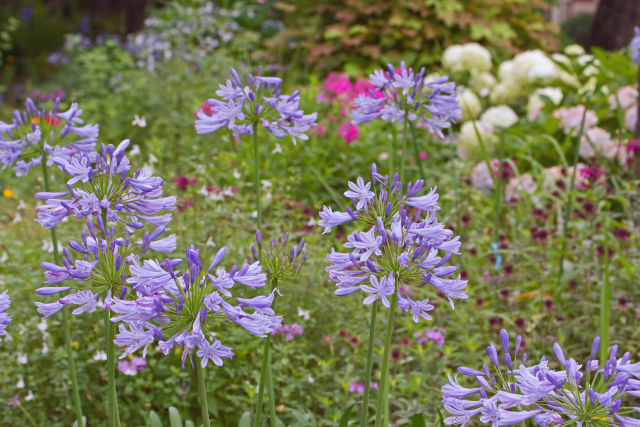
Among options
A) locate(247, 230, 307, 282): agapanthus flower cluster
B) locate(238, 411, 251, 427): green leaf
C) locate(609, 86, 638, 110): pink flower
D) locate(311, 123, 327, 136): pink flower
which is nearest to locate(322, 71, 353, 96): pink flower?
locate(311, 123, 327, 136): pink flower

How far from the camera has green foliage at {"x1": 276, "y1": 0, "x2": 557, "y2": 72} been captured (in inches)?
319

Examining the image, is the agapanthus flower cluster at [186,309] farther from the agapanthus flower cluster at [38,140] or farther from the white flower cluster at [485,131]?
the white flower cluster at [485,131]

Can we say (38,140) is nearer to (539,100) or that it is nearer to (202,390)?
(202,390)

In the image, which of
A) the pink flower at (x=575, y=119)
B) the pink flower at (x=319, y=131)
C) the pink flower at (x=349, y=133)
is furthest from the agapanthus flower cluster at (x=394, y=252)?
the pink flower at (x=319, y=131)

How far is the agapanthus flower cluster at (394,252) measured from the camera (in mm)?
1409

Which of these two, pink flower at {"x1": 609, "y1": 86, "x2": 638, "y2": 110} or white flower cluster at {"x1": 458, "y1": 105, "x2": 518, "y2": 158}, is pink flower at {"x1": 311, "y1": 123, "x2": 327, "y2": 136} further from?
pink flower at {"x1": 609, "y1": 86, "x2": 638, "y2": 110}

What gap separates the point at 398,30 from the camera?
817 centimetres

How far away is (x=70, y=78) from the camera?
1077 cm

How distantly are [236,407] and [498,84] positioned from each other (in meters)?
5.07

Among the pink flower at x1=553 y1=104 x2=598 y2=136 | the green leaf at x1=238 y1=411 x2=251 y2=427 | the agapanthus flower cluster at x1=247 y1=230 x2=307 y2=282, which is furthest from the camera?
the pink flower at x1=553 y1=104 x2=598 y2=136

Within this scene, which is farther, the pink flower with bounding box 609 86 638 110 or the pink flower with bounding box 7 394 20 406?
the pink flower with bounding box 609 86 638 110

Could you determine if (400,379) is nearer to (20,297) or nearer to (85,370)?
(85,370)

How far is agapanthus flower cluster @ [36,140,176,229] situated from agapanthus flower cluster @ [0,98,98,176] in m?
0.50

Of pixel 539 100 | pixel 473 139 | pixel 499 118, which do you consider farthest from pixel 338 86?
pixel 539 100
